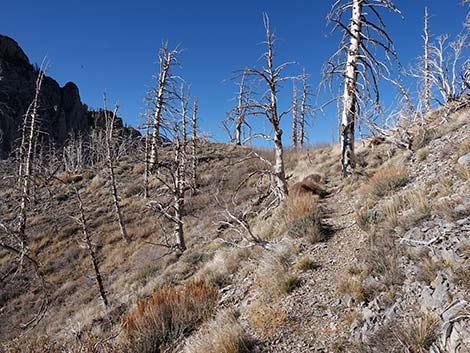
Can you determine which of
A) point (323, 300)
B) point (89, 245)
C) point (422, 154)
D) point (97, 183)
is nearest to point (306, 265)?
point (323, 300)

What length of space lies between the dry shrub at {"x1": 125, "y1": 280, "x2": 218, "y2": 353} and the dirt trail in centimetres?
175

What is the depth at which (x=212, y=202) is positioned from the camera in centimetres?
1909

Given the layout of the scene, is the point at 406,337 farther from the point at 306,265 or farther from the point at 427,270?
the point at 306,265

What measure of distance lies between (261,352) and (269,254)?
2.41m

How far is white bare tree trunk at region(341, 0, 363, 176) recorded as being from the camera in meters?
10.5

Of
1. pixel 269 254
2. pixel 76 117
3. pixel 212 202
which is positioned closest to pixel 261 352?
pixel 269 254

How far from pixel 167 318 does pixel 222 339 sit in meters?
1.71

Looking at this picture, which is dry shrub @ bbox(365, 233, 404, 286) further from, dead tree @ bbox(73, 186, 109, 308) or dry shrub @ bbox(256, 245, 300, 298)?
dead tree @ bbox(73, 186, 109, 308)

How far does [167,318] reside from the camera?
563 cm

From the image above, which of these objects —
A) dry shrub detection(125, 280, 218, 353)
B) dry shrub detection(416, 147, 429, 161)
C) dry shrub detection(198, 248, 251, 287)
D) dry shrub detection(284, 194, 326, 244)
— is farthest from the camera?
dry shrub detection(416, 147, 429, 161)

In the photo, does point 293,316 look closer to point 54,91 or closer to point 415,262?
point 415,262

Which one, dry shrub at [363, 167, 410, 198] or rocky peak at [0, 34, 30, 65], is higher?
rocky peak at [0, 34, 30, 65]

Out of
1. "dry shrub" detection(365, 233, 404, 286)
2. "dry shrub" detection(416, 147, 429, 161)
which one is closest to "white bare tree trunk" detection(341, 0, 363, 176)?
"dry shrub" detection(416, 147, 429, 161)

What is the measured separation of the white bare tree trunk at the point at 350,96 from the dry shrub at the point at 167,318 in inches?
264
